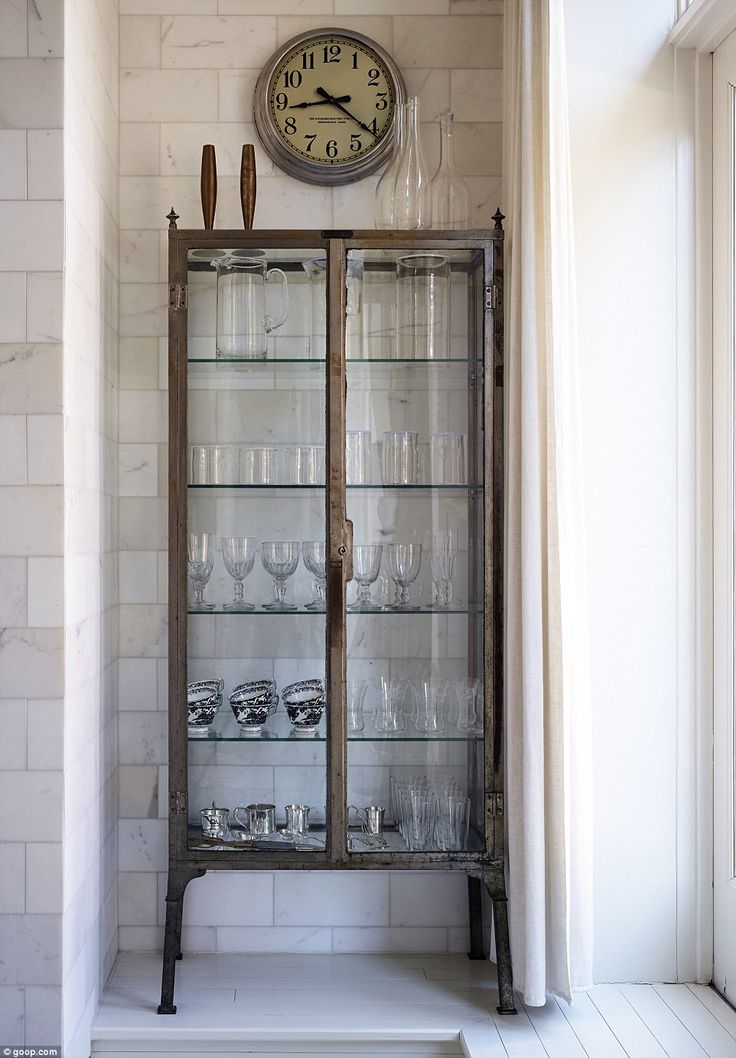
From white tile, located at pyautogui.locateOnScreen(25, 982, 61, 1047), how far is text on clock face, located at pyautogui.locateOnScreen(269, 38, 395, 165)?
2.14 meters

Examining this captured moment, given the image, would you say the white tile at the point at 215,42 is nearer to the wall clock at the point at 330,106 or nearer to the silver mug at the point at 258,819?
the wall clock at the point at 330,106

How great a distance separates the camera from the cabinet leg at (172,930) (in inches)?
91.1

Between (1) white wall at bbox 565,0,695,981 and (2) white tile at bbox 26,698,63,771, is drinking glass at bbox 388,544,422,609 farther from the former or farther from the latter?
(2) white tile at bbox 26,698,63,771

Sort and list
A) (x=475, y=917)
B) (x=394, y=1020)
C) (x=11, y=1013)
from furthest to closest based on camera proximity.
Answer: (x=475, y=917)
(x=394, y=1020)
(x=11, y=1013)

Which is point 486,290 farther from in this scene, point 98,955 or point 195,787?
point 98,955

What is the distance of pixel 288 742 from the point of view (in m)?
2.45

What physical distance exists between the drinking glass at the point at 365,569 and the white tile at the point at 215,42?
4.58 ft

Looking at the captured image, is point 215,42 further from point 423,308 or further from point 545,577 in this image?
point 545,577

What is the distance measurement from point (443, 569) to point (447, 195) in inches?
37.9

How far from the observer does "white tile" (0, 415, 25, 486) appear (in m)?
2.02

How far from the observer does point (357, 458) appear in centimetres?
241

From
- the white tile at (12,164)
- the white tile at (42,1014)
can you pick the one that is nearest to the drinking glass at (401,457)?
the white tile at (12,164)

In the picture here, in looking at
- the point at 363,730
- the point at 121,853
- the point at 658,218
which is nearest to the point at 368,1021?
the point at 363,730

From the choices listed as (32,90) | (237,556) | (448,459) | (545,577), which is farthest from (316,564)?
(32,90)
